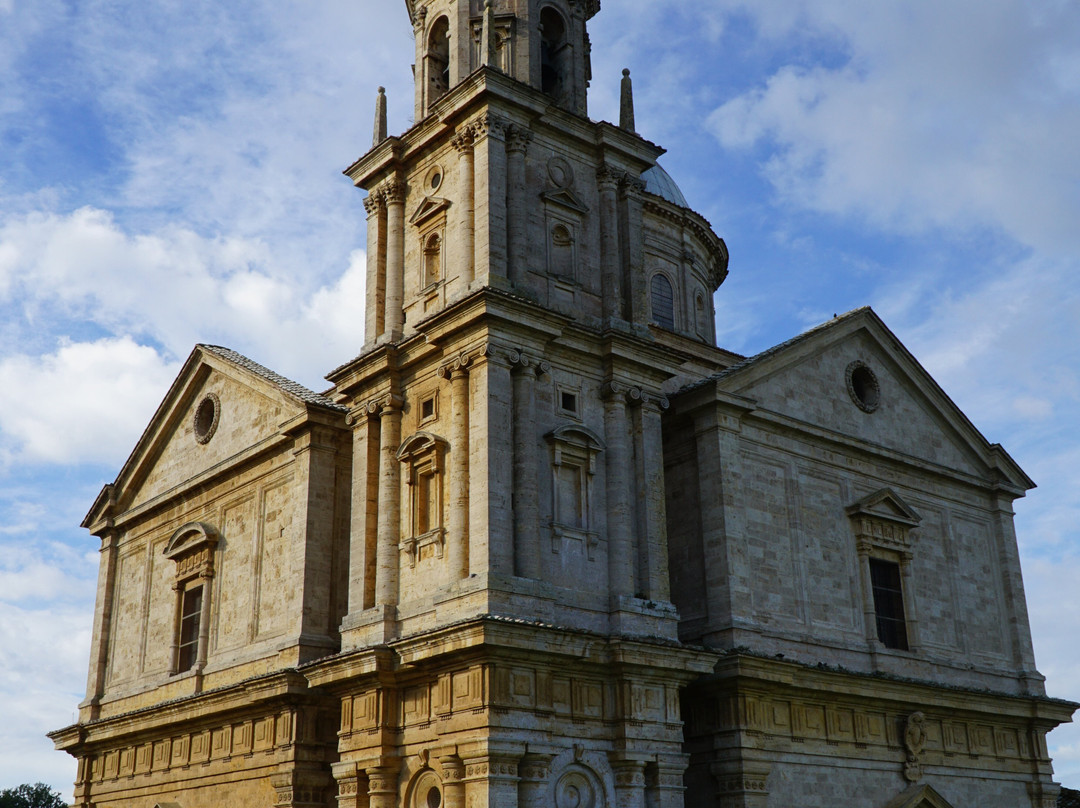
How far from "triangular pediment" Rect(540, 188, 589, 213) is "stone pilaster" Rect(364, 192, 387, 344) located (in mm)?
3453

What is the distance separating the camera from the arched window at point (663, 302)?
31.9 m

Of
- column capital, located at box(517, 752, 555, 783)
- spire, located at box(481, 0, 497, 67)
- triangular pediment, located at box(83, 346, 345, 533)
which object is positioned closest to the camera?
column capital, located at box(517, 752, 555, 783)

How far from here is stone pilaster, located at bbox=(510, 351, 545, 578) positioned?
18922 millimetres

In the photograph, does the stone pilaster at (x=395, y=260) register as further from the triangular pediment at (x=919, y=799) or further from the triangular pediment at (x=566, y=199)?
the triangular pediment at (x=919, y=799)

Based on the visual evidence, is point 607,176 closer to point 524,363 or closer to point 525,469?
point 524,363

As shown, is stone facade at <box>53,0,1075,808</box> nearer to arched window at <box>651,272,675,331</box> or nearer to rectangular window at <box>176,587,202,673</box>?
rectangular window at <box>176,587,202,673</box>

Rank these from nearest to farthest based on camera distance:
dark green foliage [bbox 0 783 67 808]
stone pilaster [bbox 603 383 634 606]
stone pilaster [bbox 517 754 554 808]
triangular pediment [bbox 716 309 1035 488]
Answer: stone pilaster [bbox 517 754 554 808], stone pilaster [bbox 603 383 634 606], triangular pediment [bbox 716 309 1035 488], dark green foliage [bbox 0 783 67 808]

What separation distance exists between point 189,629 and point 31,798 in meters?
53.8

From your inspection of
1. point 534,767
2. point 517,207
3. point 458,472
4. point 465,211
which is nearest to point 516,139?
point 517,207

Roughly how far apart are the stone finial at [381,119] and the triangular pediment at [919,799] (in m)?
16.2

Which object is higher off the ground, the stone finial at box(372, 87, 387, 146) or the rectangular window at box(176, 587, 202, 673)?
the stone finial at box(372, 87, 387, 146)

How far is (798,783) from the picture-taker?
70.4 feet

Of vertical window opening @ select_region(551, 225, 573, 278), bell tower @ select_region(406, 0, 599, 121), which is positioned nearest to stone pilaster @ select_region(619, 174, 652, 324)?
vertical window opening @ select_region(551, 225, 573, 278)

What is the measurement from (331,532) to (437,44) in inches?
394
